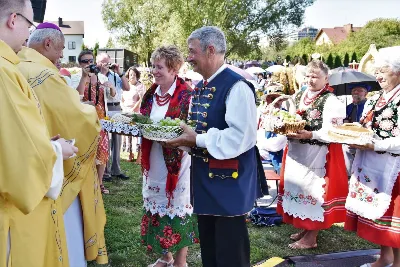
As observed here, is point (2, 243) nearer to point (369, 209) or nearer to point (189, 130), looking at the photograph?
point (189, 130)

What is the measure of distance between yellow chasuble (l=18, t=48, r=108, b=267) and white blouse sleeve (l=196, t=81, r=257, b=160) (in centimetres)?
77

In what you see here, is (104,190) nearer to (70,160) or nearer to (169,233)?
(169,233)

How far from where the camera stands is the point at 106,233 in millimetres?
4633

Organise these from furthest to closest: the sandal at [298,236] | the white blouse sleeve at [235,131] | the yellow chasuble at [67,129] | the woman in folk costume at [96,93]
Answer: the woman in folk costume at [96,93] < the sandal at [298,236] < the white blouse sleeve at [235,131] < the yellow chasuble at [67,129]

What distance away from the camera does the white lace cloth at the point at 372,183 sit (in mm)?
3480

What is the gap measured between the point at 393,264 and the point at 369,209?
546 mm

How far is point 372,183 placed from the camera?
11.9 ft

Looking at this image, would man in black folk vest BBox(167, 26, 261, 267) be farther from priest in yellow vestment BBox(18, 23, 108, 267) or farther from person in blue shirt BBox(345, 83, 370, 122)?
person in blue shirt BBox(345, 83, 370, 122)

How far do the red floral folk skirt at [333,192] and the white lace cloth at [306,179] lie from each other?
4 centimetres

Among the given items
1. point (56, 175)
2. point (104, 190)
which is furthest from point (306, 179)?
point (104, 190)

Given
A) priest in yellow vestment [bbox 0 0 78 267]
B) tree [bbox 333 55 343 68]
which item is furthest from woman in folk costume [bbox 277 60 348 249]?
tree [bbox 333 55 343 68]

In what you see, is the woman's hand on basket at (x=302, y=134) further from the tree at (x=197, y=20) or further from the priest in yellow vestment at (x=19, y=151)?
the tree at (x=197, y=20)

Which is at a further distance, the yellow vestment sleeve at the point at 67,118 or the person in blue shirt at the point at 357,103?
the person in blue shirt at the point at 357,103

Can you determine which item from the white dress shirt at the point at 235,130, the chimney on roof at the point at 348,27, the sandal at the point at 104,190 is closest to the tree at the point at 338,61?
the sandal at the point at 104,190
